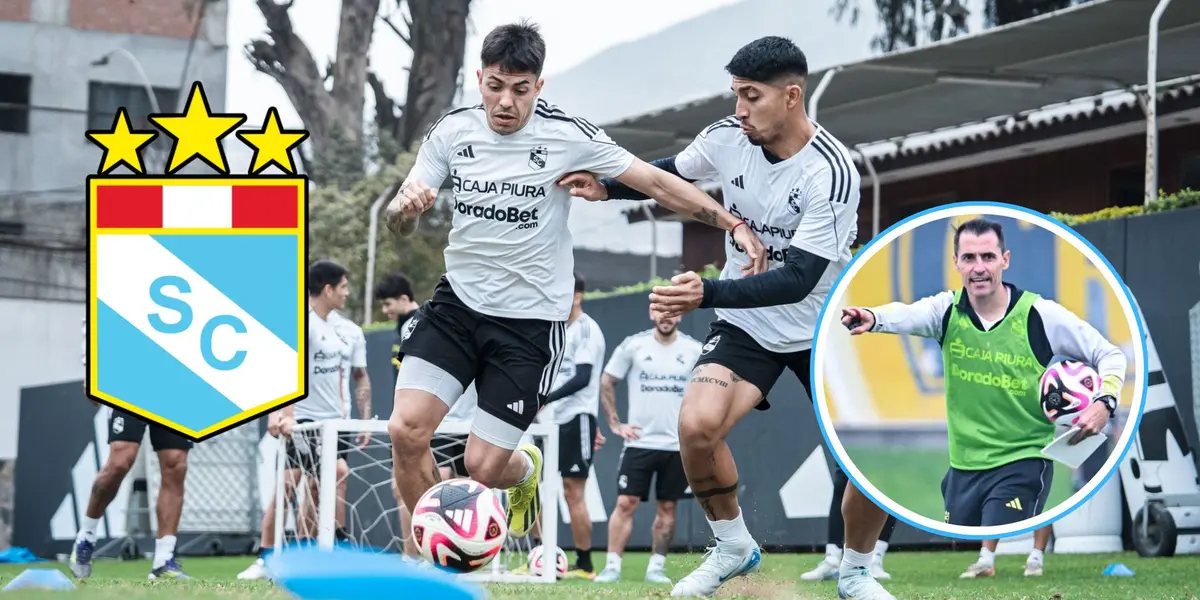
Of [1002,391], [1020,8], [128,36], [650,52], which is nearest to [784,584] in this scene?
[1002,391]

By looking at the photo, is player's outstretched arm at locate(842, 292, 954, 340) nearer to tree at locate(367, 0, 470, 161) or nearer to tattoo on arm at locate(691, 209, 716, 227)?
tattoo on arm at locate(691, 209, 716, 227)

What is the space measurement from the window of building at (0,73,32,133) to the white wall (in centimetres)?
601

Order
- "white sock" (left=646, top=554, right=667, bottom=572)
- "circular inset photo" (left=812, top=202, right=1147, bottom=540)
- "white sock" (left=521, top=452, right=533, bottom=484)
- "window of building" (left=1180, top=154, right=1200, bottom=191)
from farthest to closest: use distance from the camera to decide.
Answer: "window of building" (left=1180, top=154, right=1200, bottom=191)
"white sock" (left=646, top=554, right=667, bottom=572)
"white sock" (left=521, top=452, right=533, bottom=484)
"circular inset photo" (left=812, top=202, right=1147, bottom=540)

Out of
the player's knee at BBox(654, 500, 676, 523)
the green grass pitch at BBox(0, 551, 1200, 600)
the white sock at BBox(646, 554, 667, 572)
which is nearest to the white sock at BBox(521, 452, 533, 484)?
the green grass pitch at BBox(0, 551, 1200, 600)

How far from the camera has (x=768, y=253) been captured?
6.69 meters

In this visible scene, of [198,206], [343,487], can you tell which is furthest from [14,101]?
[343,487]

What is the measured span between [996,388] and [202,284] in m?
16.6

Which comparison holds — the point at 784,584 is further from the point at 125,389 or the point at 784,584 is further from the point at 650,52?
the point at 650,52

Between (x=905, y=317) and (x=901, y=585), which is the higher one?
(x=905, y=317)

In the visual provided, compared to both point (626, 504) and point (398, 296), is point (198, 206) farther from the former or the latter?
point (626, 504)

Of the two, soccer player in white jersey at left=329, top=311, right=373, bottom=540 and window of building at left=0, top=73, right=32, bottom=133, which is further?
window of building at left=0, top=73, right=32, bottom=133

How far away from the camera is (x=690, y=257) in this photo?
27703 millimetres

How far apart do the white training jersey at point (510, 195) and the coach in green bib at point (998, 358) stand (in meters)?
1.51

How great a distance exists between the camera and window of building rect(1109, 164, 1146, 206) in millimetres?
20000
